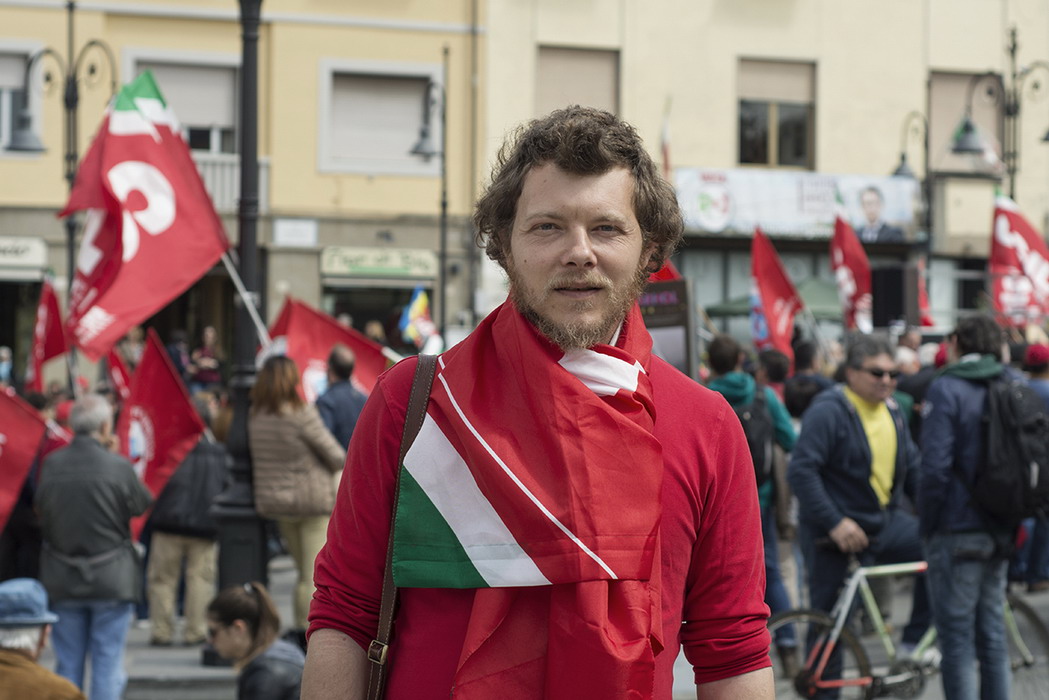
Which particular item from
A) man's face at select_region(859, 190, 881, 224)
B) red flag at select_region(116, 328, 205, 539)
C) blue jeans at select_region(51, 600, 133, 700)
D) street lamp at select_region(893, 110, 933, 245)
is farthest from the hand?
man's face at select_region(859, 190, 881, 224)

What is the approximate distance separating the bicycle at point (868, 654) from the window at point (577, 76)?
18.7 m

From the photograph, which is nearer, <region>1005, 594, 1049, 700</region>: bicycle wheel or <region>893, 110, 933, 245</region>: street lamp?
<region>1005, 594, 1049, 700</region>: bicycle wheel

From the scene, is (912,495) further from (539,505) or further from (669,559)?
(539,505)

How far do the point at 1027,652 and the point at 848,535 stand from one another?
45.8 inches

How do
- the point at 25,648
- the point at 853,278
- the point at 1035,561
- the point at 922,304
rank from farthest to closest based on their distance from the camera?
the point at 853,278
the point at 922,304
the point at 1035,561
the point at 25,648

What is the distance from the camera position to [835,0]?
2656 centimetres

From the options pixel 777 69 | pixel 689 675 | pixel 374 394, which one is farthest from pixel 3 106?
pixel 374 394

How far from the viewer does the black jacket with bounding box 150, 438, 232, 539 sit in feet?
31.3

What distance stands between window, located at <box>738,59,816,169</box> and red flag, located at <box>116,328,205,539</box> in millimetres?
18271

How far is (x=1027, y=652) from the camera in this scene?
24.0 feet

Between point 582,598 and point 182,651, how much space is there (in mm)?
7872

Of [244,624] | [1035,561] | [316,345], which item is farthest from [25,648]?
[1035,561]

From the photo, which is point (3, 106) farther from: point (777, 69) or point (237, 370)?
point (237, 370)

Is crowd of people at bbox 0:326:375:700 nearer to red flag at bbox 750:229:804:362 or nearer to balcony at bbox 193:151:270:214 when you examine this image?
red flag at bbox 750:229:804:362
